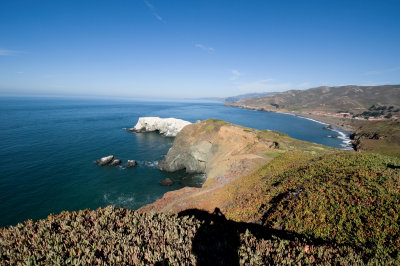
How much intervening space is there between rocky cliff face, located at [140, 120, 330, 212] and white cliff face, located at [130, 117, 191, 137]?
3354cm

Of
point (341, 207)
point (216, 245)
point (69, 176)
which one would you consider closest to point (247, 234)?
point (216, 245)

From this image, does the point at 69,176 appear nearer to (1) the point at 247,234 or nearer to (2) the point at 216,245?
(2) the point at 216,245

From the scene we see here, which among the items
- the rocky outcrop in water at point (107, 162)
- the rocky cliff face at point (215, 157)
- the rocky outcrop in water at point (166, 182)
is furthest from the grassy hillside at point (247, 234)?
the rocky outcrop in water at point (107, 162)

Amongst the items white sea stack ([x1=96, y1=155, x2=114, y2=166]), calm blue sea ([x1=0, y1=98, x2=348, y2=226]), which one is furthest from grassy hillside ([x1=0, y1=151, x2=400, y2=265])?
white sea stack ([x1=96, y1=155, x2=114, y2=166])

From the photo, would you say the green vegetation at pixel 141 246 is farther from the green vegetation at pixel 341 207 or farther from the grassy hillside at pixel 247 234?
the green vegetation at pixel 341 207

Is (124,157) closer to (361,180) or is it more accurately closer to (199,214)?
(199,214)

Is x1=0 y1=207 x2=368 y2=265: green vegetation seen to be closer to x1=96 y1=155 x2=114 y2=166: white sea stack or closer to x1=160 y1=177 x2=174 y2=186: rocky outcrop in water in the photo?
x1=160 y1=177 x2=174 y2=186: rocky outcrop in water

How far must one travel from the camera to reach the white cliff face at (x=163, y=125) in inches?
3573

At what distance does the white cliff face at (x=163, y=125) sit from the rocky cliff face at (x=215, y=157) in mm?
33542

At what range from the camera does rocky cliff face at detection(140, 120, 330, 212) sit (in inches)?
937

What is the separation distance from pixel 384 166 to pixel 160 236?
21.0 m

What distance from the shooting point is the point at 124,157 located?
57250mm

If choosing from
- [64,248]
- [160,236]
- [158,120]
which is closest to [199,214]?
[160,236]

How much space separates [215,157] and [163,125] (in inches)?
2200
